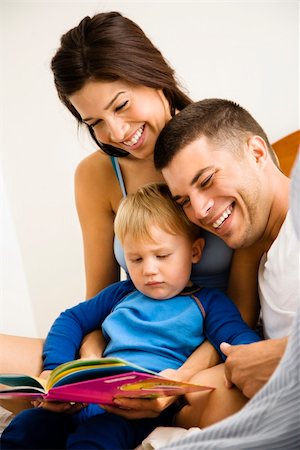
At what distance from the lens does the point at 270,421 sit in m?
0.94

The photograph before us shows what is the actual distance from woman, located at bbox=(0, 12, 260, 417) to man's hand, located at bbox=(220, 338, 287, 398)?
191 millimetres

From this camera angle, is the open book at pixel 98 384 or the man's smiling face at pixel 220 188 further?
the man's smiling face at pixel 220 188

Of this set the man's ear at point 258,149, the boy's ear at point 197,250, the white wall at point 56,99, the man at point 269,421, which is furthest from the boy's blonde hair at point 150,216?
the white wall at point 56,99

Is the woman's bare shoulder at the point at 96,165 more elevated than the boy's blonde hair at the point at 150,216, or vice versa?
the woman's bare shoulder at the point at 96,165

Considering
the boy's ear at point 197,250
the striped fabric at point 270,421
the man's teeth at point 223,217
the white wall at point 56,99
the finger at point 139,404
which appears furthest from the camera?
the white wall at point 56,99

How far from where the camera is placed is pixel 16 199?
2861 mm

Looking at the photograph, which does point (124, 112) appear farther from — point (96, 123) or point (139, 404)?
point (139, 404)

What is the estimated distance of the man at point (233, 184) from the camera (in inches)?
56.8

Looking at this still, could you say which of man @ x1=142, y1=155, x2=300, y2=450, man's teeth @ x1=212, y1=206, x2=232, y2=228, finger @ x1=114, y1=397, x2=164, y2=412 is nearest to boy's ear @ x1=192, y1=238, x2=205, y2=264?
man's teeth @ x1=212, y1=206, x2=232, y2=228

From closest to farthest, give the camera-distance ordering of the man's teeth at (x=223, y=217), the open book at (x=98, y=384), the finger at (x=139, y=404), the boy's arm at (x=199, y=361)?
the open book at (x=98, y=384) → the finger at (x=139, y=404) → the boy's arm at (x=199, y=361) → the man's teeth at (x=223, y=217)

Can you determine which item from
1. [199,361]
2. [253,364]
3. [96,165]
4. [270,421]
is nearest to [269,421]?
[270,421]

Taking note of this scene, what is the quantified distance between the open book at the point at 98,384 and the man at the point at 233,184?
1.04ft

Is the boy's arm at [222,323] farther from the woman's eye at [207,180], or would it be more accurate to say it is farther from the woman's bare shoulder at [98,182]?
Answer: the woman's bare shoulder at [98,182]

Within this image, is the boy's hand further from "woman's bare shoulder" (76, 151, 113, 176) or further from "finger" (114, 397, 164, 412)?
"woman's bare shoulder" (76, 151, 113, 176)
